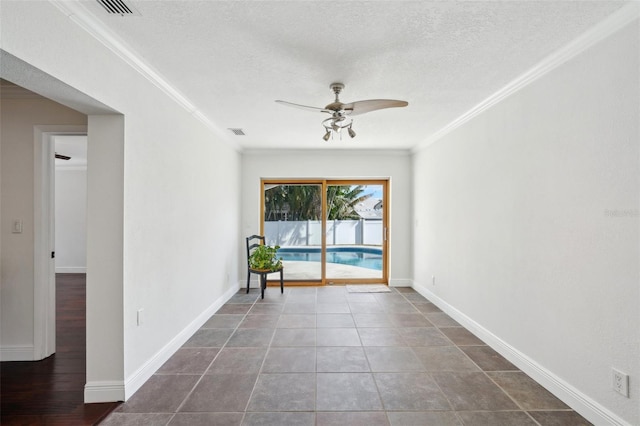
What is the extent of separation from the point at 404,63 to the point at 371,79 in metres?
0.34

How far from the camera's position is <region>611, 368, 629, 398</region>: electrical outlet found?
166cm

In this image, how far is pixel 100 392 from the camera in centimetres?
205

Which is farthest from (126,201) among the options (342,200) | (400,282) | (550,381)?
(400,282)

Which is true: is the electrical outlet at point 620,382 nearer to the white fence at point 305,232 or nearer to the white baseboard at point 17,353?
the white fence at point 305,232

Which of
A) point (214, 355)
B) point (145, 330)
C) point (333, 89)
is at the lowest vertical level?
point (214, 355)

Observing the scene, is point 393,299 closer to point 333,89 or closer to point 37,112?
point 333,89

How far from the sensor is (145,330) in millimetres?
2334

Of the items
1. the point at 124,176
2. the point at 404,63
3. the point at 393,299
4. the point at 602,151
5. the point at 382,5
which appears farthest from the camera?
the point at 393,299

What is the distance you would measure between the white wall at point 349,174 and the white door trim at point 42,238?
2.81 meters

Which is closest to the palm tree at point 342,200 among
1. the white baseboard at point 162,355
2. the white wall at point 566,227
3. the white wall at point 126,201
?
the white wall at point 566,227

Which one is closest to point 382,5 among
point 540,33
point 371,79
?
point 371,79

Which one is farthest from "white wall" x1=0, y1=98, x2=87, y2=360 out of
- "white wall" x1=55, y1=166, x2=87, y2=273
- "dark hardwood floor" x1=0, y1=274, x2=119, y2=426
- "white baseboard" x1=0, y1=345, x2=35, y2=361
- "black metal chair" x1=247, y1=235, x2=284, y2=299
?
"white wall" x1=55, y1=166, x2=87, y2=273

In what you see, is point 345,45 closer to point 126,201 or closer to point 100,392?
point 126,201

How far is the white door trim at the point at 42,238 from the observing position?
8.53 ft
